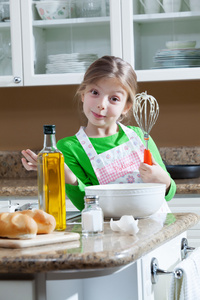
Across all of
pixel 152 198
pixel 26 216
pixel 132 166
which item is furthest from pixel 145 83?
pixel 26 216

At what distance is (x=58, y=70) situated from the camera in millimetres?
3311

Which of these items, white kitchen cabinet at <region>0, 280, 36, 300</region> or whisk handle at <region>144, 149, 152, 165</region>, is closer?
white kitchen cabinet at <region>0, 280, 36, 300</region>

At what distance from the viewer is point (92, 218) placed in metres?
1.44

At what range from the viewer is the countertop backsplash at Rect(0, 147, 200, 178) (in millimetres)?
3480

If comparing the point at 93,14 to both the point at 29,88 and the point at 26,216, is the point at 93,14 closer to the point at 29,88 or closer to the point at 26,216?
the point at 29,88

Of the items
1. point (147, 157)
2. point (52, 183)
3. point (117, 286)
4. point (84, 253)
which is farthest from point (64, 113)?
point (84, 253)

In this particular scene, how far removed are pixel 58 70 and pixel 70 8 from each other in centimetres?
34

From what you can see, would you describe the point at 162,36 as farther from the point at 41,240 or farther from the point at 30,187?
the point at 41,240

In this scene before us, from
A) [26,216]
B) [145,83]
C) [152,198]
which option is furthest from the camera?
[145,83]

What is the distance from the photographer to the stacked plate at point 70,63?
330 centimetres

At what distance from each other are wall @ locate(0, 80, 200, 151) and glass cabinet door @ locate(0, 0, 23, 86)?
351 millimetres

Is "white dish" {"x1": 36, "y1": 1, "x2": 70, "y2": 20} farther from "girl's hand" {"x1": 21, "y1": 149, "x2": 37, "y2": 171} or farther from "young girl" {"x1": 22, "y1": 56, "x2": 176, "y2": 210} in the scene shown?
"girl's hand" {"x1": 21, "y1": 149, "x2": 37, "y2": 171}

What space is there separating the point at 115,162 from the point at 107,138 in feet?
0.29

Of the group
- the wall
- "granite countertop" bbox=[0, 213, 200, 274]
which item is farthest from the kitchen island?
the wall
